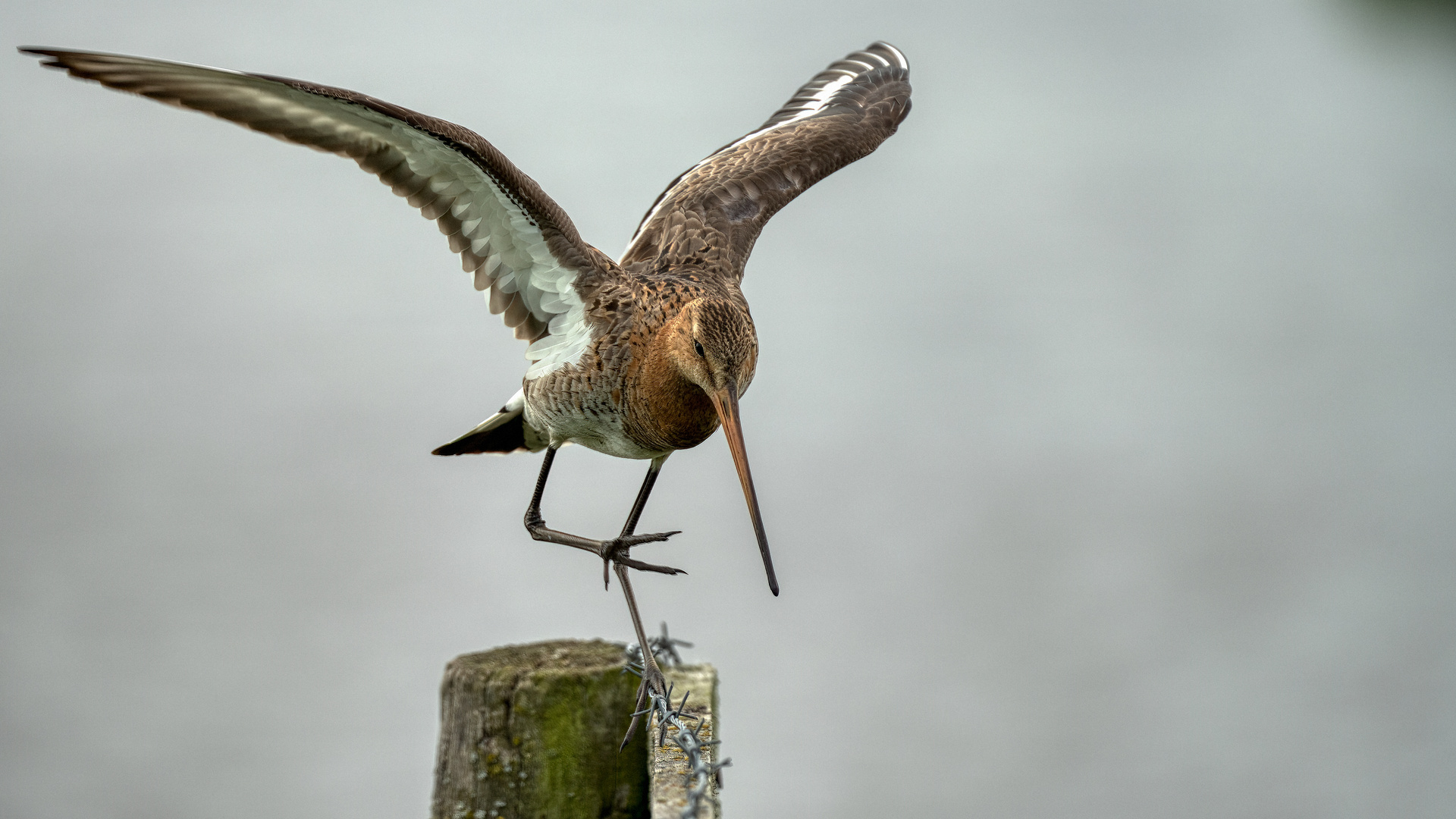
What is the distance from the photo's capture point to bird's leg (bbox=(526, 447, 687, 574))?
12.8 ft

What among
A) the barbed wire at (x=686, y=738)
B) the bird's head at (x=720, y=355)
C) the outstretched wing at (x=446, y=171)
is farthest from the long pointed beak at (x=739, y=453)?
the outstretched wing at (x=446, y=171)

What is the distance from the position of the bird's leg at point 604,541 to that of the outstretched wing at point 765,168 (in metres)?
0.84

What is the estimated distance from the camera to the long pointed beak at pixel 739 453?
292 centimetres

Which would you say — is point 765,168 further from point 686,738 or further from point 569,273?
point 686,738

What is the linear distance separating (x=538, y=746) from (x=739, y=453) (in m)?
0.98

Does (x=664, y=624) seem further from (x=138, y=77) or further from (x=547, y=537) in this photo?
(x=138, y=77)

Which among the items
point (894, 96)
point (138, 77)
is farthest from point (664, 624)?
point (894, 96)

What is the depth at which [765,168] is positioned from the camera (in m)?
5.00

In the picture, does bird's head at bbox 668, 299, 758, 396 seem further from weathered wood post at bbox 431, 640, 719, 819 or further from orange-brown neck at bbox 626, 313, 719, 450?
weathered wood post at bbox 431, 640, 719, 819

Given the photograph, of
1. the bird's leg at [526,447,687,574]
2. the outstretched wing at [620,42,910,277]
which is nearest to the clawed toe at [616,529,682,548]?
the bird's leg at [526,447,687,574]

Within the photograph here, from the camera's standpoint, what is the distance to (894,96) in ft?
19.7

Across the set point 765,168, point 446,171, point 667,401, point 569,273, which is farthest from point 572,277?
point 765,168

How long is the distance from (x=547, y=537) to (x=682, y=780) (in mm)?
1815

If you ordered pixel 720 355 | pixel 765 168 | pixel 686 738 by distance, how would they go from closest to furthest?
pixel 686 738 → pixel 720 355 → pixel 765 168
